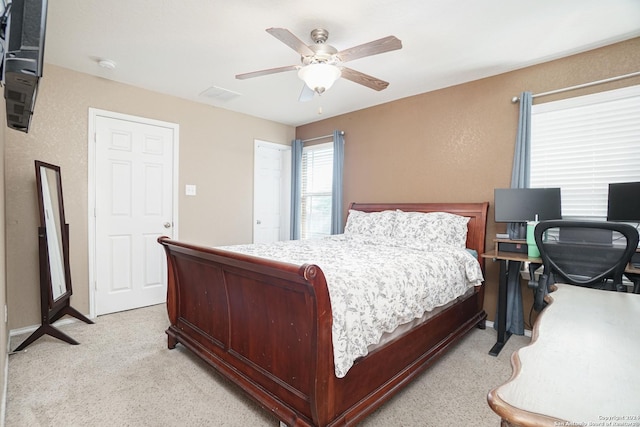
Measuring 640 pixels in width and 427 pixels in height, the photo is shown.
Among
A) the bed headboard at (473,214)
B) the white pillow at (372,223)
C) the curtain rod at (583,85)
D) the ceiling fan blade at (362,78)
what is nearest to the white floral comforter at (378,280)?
the white pillow at (372,223)

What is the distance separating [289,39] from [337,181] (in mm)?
2608

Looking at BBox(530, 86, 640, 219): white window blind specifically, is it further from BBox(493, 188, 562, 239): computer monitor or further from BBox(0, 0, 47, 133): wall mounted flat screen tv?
BBox(0, 0, 47, 133): wall mounted flat screen tv

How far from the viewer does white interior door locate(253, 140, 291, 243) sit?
4.69 meters

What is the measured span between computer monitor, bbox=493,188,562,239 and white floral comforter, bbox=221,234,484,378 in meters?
0.56

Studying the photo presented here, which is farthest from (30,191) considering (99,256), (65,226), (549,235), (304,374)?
(549,235)

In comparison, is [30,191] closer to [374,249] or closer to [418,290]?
[374,249]

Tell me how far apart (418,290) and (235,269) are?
46.2 inches

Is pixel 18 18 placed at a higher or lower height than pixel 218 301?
higher

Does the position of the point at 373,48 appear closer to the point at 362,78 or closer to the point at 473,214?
the point at 362,78

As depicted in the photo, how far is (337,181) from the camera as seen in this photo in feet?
14.3

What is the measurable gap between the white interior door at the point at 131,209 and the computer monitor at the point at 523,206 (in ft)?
12.0

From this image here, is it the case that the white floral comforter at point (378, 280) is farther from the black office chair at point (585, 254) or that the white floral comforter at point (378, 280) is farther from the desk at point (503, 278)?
the black office chair at point (585, 254)

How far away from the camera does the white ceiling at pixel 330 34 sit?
2082 mm

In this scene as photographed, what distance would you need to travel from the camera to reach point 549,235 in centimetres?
240
